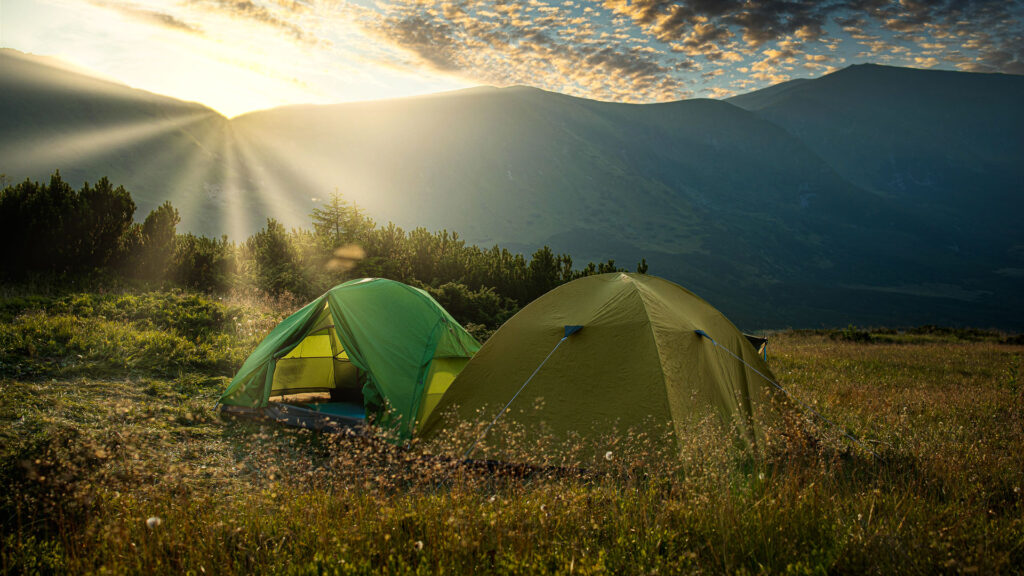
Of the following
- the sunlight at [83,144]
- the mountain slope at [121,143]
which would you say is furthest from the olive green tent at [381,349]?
the sunlight at [83,144]

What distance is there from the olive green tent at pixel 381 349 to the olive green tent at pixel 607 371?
132 cm

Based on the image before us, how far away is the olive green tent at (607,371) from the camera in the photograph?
211 inches

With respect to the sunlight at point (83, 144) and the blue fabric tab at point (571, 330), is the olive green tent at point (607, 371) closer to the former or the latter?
the blue fabric tab at point (571, 330)

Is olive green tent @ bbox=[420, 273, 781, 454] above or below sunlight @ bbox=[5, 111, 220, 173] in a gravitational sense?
below

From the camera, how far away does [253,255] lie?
2283 cm

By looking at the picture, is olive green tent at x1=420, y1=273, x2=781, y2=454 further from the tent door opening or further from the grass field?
the tent door opening

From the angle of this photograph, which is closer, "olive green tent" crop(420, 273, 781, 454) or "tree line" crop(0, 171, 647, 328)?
"olive green tent" crop(420, 273, 781, 454)

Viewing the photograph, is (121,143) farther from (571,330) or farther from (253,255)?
(571,330)

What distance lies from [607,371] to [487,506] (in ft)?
7.88

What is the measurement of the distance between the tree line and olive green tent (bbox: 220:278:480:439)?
1091cm

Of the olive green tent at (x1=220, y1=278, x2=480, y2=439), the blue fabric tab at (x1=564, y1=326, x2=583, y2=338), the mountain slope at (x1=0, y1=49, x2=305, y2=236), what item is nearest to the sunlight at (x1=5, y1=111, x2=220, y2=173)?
the mountain slope at (x1=0, y1=49, x2=305, y2=236)

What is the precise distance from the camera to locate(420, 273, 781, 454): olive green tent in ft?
17.6

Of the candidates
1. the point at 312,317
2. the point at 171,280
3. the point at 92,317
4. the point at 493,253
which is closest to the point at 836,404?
the point at 312,317

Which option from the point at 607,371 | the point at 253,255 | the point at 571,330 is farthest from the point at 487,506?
the point at 253,255
